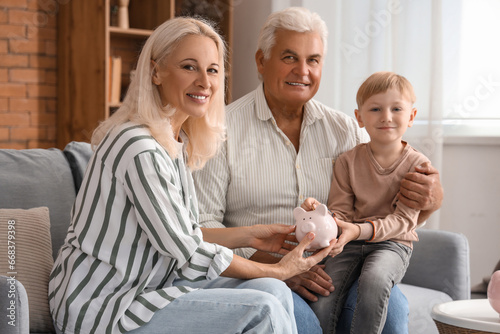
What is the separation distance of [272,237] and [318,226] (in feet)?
0.61

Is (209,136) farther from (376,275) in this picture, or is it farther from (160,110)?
(376,275)

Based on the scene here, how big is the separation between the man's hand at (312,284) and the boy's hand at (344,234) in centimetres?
9

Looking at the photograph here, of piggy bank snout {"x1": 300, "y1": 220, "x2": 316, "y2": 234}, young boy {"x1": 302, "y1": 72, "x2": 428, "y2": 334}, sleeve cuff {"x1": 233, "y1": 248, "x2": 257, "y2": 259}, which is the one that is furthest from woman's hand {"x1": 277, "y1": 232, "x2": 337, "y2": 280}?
sleeve cuff {"x1": 233, "y1": 248, "x2": 257, "y2": 259}

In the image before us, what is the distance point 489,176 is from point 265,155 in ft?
5.15

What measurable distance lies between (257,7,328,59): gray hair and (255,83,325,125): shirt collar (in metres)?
0.14

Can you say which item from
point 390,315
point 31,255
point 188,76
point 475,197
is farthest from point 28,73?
point 390,315

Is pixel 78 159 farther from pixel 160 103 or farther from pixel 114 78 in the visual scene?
pixel 114 78

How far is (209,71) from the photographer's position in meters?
1.71

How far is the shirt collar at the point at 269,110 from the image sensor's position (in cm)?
213

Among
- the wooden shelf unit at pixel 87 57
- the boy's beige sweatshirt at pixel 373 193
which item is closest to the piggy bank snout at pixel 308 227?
the boy's beige sweatshirt at pixel 373 193

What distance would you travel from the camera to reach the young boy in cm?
186

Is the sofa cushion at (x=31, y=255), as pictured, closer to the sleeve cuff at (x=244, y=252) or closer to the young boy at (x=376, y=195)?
the sleeve cuff at (x=244, y=252)

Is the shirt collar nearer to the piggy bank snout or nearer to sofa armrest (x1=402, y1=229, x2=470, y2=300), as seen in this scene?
the piggy bank snout

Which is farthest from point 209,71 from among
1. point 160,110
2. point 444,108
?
point 444,108
